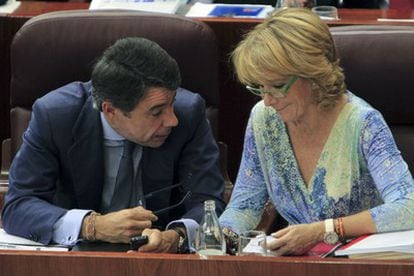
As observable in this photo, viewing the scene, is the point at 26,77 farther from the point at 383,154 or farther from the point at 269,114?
the point at 383,154

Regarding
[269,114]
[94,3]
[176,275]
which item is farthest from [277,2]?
[176,275]

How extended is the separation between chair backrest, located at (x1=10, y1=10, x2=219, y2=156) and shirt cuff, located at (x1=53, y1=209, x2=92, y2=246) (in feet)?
1.74

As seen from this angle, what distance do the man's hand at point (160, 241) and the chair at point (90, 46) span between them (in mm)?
571

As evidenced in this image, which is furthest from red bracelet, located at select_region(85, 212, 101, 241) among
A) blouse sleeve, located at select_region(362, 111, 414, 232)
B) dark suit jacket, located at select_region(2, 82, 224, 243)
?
blouse sleeve, located at select_region(362, 111, 414, 232)

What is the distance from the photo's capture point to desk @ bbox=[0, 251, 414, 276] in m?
1.84

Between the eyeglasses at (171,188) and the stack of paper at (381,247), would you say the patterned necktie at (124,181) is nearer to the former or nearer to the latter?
the eyeglasses at (171,188)

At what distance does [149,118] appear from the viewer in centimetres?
255

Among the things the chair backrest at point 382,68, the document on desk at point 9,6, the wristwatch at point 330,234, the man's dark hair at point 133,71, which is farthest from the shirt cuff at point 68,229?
the document on desk at point 9,6

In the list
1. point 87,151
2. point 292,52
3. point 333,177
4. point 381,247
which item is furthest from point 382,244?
point 87,151

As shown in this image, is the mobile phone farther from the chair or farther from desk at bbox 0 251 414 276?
the chair

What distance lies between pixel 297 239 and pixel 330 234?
0.29 ft

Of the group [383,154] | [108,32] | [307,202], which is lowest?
[307,202]

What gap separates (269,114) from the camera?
257 centimetres

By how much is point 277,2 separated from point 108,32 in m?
1.13
